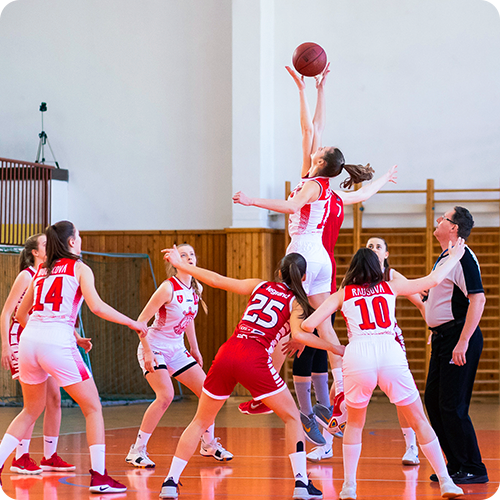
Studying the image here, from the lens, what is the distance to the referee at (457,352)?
4.24m

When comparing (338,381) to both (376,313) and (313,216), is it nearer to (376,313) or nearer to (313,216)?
(313,216)

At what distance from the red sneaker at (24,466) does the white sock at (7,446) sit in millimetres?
515

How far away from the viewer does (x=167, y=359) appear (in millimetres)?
5148

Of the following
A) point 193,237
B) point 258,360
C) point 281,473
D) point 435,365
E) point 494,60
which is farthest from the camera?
point 193,237

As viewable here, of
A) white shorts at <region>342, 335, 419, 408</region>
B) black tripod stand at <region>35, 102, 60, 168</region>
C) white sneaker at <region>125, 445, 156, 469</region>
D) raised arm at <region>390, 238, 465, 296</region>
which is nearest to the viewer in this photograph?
white shorts at <region>342, 335, 419, 408</region>

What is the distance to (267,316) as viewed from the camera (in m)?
3.83

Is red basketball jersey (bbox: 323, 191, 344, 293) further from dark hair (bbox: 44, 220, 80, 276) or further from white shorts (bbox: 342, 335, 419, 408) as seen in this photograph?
dark hair (bbox: 44, 220, 80, 276)

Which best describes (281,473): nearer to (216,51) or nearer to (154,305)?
(154,305)

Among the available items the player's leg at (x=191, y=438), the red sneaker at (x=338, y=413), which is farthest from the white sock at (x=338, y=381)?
the player's leg at (x=191, y=438)

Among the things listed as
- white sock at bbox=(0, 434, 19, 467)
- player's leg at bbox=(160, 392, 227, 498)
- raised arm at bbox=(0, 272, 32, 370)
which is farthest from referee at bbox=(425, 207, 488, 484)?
raised arm at bbox=(0, 272, 32, 370)

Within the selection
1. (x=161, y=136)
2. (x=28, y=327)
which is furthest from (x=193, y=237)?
(x=28, y=327)

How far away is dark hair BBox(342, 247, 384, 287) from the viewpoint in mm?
3775

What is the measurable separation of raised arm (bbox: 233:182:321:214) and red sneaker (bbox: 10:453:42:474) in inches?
89.3

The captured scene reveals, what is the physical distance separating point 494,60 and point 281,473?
730 cm
